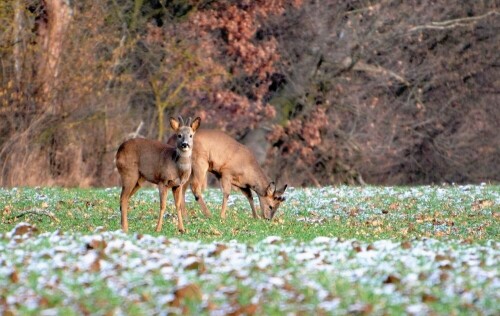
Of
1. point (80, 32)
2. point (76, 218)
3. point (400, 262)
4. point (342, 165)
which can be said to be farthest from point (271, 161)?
point (400, 262)

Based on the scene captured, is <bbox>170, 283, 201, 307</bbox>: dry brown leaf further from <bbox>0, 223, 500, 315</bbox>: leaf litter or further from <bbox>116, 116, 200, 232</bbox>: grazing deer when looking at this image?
<bbox>116, 116, 200, 232</bbox>: grazing deer

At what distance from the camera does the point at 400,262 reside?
33.4ft

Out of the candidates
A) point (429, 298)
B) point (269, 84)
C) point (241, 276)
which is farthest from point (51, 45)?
point (429, 298)

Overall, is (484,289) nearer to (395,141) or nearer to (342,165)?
(342,165)

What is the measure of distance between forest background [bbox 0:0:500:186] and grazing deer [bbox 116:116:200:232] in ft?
37.9

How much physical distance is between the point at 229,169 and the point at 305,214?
1.46 metres

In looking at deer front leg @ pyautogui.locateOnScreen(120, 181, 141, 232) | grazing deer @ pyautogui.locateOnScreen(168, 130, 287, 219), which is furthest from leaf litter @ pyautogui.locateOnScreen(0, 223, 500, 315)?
grazing deer @ pyautogui.locateOnScreen(168, 130, 287, 219)

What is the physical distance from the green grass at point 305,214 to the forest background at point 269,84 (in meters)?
5.38

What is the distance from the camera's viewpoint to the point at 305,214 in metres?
19.3

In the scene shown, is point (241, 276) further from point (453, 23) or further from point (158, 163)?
Result: point (453, 23)

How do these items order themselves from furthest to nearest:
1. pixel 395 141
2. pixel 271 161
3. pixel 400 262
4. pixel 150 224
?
pixel 395 141 < pixel 271 161 < pixel 150 224 < pixel 400 262

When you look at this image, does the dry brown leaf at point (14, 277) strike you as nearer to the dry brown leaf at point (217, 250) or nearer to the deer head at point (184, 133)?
the dry brown leaf at point (217, 250)

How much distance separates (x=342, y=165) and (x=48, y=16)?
13637 mm

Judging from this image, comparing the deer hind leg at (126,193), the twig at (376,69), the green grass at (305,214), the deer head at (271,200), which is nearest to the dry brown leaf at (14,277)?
the green grass at (305,214)
